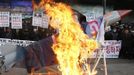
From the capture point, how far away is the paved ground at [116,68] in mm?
15725

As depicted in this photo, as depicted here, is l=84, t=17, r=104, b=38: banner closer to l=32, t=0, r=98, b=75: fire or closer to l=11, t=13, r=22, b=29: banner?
l=32, t=0, r=98, b=75: fire

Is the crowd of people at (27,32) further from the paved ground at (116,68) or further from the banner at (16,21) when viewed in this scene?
the paved ground at (116,68)

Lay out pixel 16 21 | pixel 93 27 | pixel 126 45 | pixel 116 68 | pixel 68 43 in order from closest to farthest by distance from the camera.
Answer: pixel 68 43
pixel 93 27
pixel 116 68
pixel 16 21
pixel 126 45

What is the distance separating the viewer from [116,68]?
17.0m

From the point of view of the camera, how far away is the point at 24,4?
19641mm

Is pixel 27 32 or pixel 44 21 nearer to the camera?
pixel 44 21

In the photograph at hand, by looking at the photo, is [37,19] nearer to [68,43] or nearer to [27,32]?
[27,32]

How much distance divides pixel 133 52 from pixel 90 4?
309 centimetres

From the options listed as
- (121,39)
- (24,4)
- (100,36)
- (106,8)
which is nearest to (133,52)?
(121,39)

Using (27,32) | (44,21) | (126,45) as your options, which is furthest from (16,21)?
(126,45)

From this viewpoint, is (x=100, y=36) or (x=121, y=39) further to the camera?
(x=121, y=39)

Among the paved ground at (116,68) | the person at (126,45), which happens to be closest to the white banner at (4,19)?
the paved ground at (116,68)

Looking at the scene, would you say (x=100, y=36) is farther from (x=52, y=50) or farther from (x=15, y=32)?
(x=15, y=32)

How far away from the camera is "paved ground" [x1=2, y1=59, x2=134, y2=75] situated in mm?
15725
